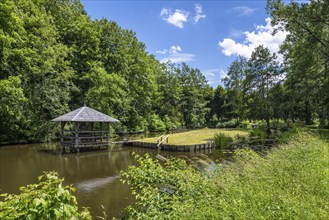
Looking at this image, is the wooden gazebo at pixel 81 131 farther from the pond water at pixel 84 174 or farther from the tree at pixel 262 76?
the tree at pixel 262 76


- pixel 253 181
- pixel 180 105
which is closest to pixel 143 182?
pixel 253 181

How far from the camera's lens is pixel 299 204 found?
3.29 metres

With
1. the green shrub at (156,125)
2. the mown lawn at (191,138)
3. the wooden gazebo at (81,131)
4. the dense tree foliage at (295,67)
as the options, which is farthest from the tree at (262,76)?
the wooden gazebo at (81,131)

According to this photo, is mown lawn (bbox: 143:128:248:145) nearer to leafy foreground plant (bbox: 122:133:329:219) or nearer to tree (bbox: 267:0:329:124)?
tree (bbox: 267:0:329:124)

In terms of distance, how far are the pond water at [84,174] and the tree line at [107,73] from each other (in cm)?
814

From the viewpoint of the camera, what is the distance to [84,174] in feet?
37.8

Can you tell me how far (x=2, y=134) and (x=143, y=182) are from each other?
21.7m

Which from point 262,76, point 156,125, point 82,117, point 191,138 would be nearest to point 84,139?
point 82,117

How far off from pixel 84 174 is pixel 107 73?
21.0 m

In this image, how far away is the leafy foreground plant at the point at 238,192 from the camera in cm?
331

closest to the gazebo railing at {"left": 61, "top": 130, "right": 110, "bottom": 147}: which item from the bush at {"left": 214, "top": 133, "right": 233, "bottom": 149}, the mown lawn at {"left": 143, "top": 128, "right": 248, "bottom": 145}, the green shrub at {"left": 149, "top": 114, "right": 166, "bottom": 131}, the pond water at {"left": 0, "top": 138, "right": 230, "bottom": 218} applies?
the pond water at {"left": 0, "top": 138, "right": 230, "bottom": 218}

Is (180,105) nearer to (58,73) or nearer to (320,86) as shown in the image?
(58,73)

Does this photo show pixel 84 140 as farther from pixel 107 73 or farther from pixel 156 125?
pixel 156 125


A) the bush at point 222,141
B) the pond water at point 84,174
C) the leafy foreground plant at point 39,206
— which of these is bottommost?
the pond water at point 84,174
